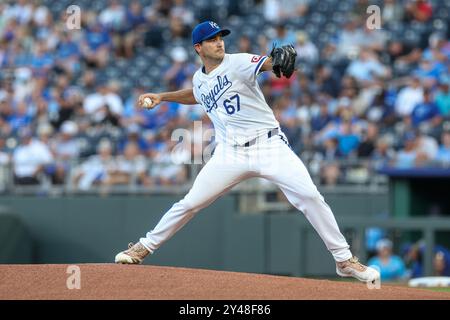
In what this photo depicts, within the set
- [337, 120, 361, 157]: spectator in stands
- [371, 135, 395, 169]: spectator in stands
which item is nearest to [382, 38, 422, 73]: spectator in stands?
[337, 120, 361, 157]: spectator in stands

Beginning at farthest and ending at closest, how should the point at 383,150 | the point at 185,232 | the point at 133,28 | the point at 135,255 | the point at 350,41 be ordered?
the point at 133,28
the point at 350,41
the point at 185,232
the point at 383,150
the point at 135,255

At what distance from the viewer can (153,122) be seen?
14773mm

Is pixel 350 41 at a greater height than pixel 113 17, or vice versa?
pixel 113 17

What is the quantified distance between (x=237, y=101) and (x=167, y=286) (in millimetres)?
1313

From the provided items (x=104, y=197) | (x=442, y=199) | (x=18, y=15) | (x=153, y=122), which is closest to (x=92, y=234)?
(x=104, y=197)

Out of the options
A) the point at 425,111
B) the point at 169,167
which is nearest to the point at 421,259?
the point at 425,111

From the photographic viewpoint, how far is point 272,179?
7047 millimetres

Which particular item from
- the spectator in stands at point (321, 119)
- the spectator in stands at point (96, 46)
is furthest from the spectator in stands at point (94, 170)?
the spectator in stands at point (96, 46)

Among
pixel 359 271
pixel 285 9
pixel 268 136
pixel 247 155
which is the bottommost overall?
pixel 359 271

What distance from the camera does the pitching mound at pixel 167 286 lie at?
635 cm

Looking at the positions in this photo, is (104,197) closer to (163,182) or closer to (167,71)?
(163,182)

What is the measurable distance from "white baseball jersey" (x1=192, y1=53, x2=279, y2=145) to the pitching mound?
94cm

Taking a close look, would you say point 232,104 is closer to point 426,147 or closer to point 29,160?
point 426,147
